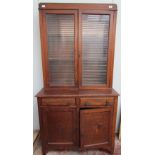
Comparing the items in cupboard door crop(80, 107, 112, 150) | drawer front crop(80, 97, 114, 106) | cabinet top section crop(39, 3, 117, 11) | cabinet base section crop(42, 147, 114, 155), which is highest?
cabinet top section crop(39, 3, 117, 11)

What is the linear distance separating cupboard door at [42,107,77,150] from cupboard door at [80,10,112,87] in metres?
A: 0.43

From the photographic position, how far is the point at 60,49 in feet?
5.20

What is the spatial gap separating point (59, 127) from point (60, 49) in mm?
941

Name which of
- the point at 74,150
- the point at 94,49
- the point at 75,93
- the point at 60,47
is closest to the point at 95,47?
the point at 94,49

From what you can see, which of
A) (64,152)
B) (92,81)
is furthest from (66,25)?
(64,152)

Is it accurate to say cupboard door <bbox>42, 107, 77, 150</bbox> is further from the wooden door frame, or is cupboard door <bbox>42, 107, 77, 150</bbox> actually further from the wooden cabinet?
the wooden door frame

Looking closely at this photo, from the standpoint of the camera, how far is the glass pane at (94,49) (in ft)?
5.05

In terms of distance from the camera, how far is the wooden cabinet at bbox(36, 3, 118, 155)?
148 cm

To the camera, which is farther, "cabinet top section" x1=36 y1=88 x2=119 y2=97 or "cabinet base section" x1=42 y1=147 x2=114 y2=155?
"cabinet base section" x1=42 y1=147 x2=114 y2=155

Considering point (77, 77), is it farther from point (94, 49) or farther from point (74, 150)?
point (74, 150)

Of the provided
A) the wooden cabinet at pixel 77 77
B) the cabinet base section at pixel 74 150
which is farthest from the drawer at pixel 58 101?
the cabinet base section at pixel 74 150

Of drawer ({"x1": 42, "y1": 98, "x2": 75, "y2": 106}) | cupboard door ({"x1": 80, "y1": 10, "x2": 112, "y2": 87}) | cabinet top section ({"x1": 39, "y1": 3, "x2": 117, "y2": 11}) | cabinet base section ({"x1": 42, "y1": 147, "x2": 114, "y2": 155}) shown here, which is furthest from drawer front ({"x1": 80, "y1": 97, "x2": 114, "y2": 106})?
cabinet top section ({"x1": 39, "y1": 3, "x2": 117, "y2": 11})

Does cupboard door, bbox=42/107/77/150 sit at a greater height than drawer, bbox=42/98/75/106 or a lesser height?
lesser
